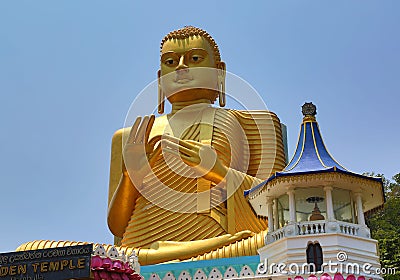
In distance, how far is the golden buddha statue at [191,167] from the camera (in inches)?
623

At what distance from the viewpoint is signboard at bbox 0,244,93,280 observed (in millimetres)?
Result: 10203

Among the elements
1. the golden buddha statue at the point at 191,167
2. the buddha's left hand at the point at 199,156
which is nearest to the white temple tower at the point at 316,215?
the golden buddha statue at the point at 191,167

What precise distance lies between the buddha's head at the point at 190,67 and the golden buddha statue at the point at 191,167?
28mm

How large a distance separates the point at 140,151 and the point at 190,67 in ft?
12.0

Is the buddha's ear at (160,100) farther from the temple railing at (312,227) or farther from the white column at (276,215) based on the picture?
the temple railing at (312,227)

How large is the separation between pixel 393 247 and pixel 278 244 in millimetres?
9084

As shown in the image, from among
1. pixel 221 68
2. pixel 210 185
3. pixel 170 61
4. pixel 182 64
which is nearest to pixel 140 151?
pixel 210 185

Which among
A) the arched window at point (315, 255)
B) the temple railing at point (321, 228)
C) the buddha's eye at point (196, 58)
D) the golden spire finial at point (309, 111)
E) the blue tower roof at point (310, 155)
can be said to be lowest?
the arched window at point (315, 255)

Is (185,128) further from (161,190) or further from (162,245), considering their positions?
(162,245)

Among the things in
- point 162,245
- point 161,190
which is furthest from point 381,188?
point 161,190

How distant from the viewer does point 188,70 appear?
18859 mm

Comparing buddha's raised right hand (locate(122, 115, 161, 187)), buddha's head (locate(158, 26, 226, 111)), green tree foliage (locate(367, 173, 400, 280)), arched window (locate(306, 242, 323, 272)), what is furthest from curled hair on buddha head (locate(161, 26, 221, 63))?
arched window (locate(306, 242, 323, 272))

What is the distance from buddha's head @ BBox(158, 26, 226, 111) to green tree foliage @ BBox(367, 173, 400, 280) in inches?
238

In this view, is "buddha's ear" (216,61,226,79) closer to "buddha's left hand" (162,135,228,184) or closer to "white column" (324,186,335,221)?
"buddha's left hand" (162,135,228,184)
